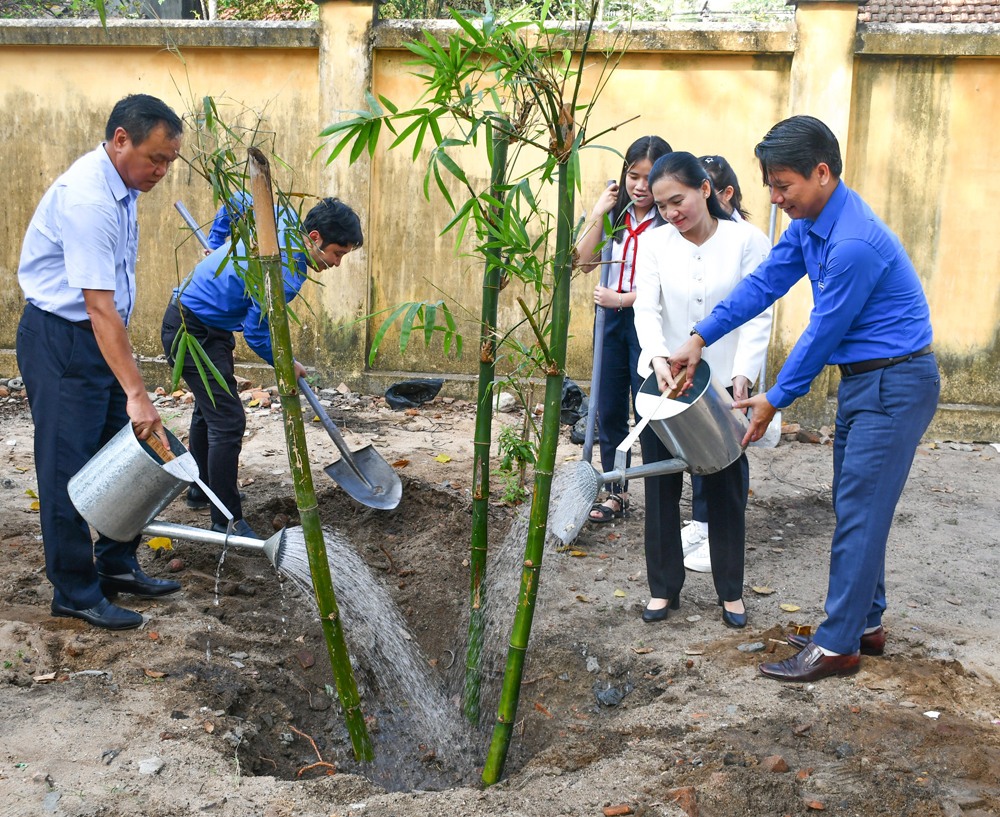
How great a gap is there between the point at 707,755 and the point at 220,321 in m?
2.78

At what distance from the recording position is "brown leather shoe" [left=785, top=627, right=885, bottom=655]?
302cm

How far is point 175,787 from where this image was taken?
7.39ft

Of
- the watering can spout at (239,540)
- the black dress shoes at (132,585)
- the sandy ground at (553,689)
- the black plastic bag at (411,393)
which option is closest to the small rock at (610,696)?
the sandy ground at (553,689)

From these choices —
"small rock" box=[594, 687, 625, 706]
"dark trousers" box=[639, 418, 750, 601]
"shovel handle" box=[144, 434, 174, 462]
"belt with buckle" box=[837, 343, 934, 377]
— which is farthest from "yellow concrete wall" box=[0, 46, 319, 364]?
"belt with buckle" box=[837, 343, 934, 377]

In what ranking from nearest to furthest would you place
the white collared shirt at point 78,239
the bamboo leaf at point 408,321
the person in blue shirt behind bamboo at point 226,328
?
the bamboo leaf at point 408,321
the white collared shirt at point 78,239
the person in blue shirt behind bamboo at point 226,328

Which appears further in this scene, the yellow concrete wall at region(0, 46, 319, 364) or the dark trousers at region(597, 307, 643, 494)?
the yellow concrete wall at region(0, 46, 319, 364)

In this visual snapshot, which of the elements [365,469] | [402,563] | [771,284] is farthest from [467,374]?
[771,284]

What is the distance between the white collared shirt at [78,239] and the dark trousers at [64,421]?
0.28 ft

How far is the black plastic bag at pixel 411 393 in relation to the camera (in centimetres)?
645

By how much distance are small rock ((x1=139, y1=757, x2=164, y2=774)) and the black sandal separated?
2.53 m

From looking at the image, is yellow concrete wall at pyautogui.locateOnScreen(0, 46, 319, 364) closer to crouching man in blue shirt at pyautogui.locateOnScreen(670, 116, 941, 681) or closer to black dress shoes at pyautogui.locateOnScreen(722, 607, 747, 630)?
black dress shoes at pyautogui.locateOnScreen(722, 607, 747, 630)

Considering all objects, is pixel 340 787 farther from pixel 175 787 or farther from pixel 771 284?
pixel 771 284

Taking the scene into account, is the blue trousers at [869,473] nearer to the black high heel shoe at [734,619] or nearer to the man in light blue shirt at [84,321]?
the black high heel shoe at [734,619]

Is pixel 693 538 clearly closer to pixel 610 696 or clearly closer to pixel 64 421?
pixel 610 696
